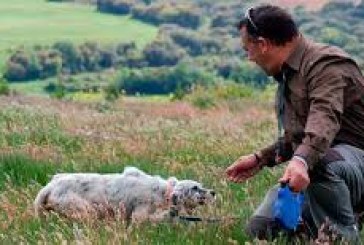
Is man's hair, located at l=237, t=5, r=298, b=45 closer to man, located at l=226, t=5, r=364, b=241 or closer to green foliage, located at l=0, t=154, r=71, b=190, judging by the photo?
man, located at l=226, t=5, r=364, b=241

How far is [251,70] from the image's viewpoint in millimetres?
65000

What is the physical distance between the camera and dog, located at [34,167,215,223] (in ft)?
25.7

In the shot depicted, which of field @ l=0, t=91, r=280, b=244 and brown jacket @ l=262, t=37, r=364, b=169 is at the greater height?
brown jacket @ l=262, t=37, r=364, b=169

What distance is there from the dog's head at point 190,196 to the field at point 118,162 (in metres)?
0.13

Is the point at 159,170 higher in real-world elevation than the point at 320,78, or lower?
lower

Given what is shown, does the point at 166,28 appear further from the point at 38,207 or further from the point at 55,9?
the point at 38,207

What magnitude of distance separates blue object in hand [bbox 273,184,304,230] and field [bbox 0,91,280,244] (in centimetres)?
37

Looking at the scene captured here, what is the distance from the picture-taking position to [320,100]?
236 inches

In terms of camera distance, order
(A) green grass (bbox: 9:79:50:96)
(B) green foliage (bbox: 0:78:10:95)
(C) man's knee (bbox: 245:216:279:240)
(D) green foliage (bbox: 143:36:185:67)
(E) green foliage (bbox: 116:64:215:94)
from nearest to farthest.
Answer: (C) man's knee (bbox: 245:216:279:240) → (B) green foliage (bbox: 0:78:10:95) → (A) green grass (bbox: 9:79:50:96) → (E) green foliage (bbox: 116:64:215:94) → (D) green foliage (bbox: 143:36:185:67)

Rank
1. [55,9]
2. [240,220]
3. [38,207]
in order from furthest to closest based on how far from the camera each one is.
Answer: [55,9]
[38,207]
[240,220]

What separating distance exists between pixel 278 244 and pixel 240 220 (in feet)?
2.74

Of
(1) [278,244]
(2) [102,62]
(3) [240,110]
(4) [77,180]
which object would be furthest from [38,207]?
(2) [102,62]

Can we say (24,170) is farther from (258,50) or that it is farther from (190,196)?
(258,50)

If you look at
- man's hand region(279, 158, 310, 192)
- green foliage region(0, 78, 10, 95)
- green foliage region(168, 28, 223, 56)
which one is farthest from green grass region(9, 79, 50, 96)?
man's hand region(279, 158, 310, 192)
